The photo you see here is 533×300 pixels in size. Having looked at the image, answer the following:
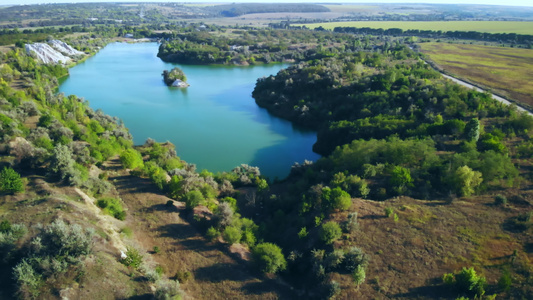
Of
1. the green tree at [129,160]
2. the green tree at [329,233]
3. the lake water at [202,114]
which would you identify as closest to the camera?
the green tree at [329,233]

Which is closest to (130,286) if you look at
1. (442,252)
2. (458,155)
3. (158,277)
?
(158,277)

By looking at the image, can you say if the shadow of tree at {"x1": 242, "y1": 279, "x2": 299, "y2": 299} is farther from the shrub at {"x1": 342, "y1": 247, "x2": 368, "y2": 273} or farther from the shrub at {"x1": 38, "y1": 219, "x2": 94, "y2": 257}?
the shrub at {"x1": 38, "y1": 219, "x2": 94, "y2": 257}

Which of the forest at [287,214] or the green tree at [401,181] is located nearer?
the forest at [287,214]

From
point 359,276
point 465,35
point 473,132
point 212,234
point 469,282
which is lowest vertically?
point 212,234

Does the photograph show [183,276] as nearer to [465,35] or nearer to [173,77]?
[173,77]

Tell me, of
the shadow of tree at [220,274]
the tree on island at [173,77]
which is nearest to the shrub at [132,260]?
the shadow of tree at [220,274]

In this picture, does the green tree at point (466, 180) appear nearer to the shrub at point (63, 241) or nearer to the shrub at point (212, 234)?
the shrub at point (212, 234)

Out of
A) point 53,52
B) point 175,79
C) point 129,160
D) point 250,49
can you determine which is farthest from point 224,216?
point 250,49
